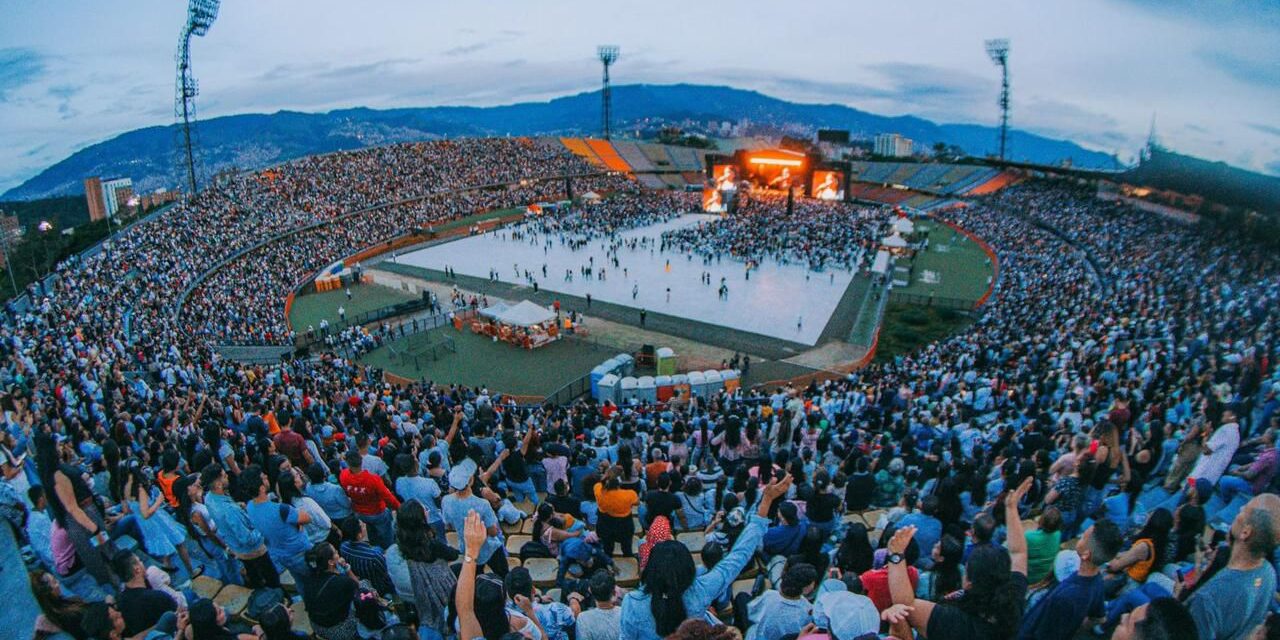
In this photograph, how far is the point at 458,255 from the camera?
4028cm

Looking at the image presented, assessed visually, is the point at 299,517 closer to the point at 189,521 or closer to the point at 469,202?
the point at 189,521

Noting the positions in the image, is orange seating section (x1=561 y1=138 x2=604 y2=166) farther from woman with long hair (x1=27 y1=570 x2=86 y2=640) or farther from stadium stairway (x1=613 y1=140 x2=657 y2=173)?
woman with long hair (x1=27 y1=570 x2=86 y2=640)

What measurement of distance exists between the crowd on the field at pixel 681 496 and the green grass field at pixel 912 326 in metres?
4.49

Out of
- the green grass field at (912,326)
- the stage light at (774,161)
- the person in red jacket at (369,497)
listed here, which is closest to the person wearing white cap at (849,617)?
the person in red jacket at (369,497)

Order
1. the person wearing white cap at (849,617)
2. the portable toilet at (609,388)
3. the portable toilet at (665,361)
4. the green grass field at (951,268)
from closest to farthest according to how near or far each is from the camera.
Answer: the person wearing white cap at (849,617), the portable toilet at (609,388), the portable toilet at (665,361), the green grass field at (951,268)

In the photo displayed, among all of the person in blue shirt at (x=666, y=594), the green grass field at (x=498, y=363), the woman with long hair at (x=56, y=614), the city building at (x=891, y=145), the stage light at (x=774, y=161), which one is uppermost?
the city building at (x=891, y=145)

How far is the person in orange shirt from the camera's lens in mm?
5316

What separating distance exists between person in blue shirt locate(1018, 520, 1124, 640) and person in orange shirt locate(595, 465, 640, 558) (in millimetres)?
2928

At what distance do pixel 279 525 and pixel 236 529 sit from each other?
1.05ft

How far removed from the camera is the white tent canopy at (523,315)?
23250 mm

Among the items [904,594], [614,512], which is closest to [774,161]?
[614,512]

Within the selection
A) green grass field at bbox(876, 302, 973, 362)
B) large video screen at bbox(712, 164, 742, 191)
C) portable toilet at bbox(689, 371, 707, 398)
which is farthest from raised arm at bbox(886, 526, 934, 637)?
large video screen at bbox(712, 164, 742, 191)

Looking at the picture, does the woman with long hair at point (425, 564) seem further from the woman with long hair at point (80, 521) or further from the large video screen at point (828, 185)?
the large video screen at point (828, 185)

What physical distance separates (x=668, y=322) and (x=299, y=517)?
71.6ft
